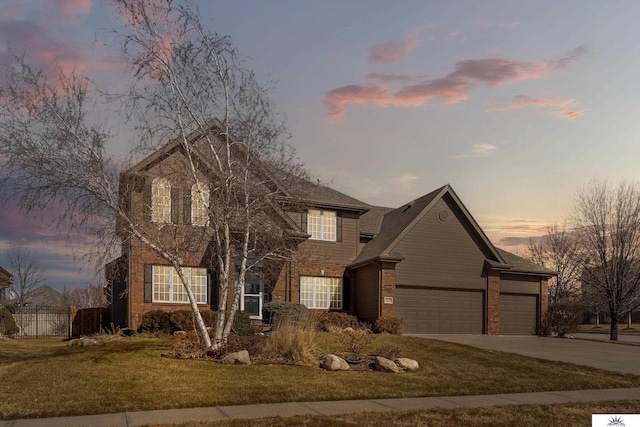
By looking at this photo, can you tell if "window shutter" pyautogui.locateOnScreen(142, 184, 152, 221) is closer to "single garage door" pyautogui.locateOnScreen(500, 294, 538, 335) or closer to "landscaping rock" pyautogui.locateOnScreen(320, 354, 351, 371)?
"landscaping rock" pyautogui.locateOnScreen(320, 354, 351, 371)

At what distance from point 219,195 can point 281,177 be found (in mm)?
2105

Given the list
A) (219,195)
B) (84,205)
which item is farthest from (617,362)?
(84,205)

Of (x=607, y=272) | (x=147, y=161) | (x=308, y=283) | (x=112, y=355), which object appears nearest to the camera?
(x=112, y=355)

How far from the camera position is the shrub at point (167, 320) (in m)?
23.7

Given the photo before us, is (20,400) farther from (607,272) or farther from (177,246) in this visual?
(607,272)

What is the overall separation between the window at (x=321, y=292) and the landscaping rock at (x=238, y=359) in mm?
12927

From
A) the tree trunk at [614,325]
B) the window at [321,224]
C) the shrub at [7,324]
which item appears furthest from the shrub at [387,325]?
the shrub at [7,324]

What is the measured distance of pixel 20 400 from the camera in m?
11.4

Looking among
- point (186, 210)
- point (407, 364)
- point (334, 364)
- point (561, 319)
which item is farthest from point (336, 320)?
point (561, 319)

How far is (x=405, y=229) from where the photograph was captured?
1121 inches

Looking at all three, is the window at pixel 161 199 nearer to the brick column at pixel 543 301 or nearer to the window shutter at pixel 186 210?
the window shutter at pixel 186 210

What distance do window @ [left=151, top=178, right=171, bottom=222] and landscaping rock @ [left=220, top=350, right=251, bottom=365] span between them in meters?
5.09

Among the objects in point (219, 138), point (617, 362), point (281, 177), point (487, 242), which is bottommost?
point (617, 362)

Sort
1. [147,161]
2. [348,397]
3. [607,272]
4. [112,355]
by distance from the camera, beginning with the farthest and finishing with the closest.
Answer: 1. [607,272]
2. [147,161]
3. [112,355]
4. [348,397]
